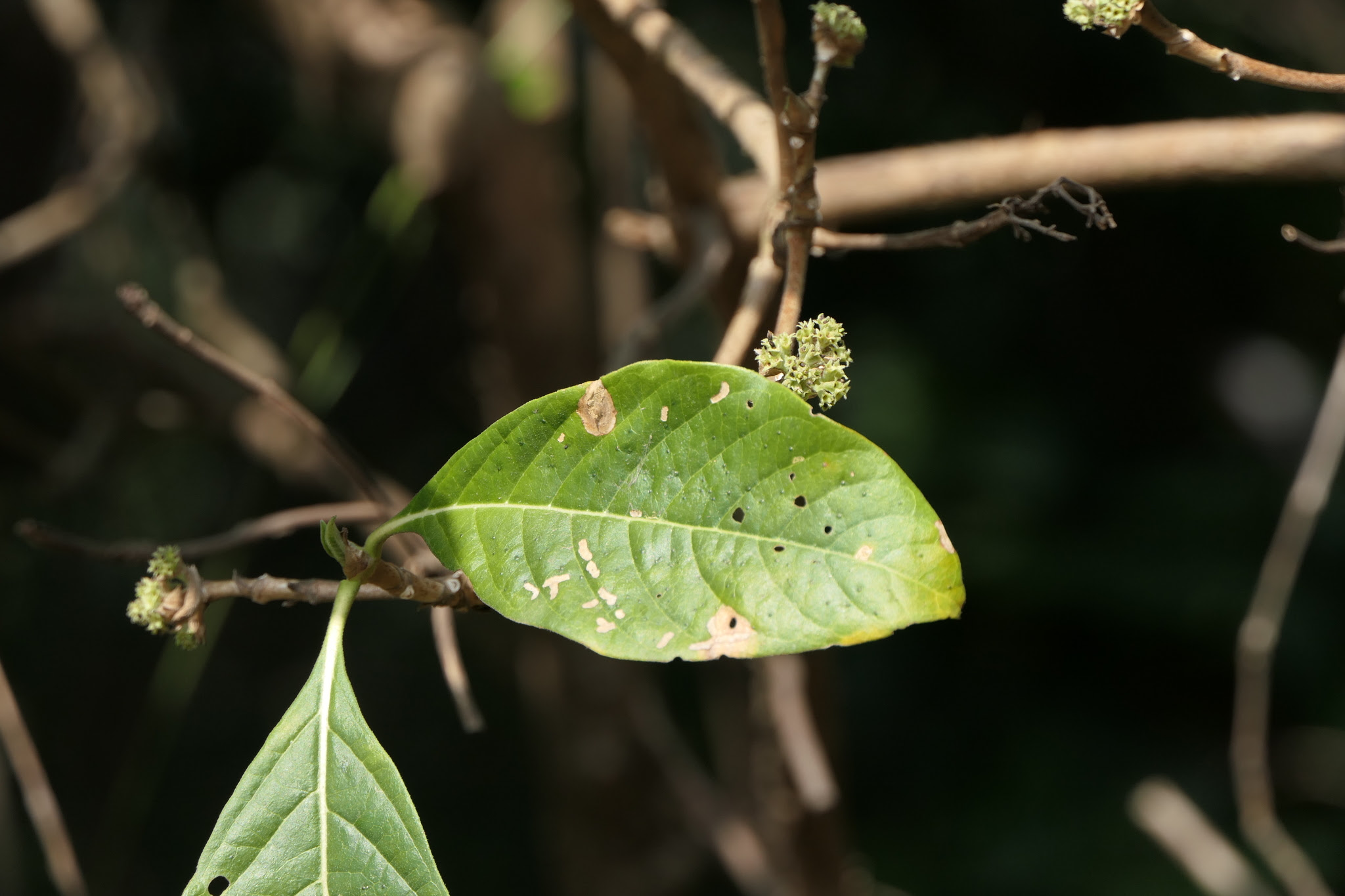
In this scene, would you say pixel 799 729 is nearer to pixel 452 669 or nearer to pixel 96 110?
pixel 452 669

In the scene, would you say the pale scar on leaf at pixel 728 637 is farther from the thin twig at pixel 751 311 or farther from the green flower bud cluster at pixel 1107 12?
the green flower bud cluster at pixel 1107 12

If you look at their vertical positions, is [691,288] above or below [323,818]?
above

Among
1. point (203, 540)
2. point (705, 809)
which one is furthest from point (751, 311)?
point (705, 809)

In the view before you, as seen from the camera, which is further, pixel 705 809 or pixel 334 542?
pixel 705 809

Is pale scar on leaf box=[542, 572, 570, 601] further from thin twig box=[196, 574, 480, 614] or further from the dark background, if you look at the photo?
the dark background

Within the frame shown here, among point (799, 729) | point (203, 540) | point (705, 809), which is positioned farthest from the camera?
point (705, 809)

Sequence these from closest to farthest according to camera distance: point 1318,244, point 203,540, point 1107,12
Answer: point 1107,12 < point 1318,244 < point 203,540
